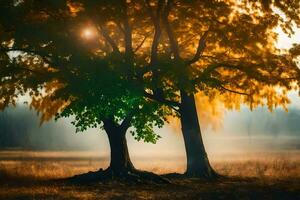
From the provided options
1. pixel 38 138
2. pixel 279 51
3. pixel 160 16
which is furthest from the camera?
pixel 38 138

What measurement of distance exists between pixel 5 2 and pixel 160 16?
707cm

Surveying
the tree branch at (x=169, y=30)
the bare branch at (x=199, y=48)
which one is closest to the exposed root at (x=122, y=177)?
the tree branch at (x=169, y=30)

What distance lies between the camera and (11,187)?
19.1 m

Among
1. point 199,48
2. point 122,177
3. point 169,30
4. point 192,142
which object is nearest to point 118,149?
point 122,177

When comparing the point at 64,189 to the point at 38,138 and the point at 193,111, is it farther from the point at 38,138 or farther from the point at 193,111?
the point at 38,138

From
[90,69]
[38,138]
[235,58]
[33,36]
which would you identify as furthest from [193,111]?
[38,138]

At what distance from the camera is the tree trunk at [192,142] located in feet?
79.9

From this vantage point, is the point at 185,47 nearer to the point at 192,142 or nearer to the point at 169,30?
the point at 169,30

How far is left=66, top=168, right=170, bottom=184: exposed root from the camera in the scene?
21.1m

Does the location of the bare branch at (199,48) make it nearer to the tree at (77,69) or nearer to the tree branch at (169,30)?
the tree branch at (169,30)

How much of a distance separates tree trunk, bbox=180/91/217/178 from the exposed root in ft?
10.9

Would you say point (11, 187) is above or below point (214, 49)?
below

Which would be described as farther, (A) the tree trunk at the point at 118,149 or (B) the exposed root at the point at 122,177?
(A) the tree trunk at the point at 118,149

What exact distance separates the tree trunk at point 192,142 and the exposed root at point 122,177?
10.9 feet
